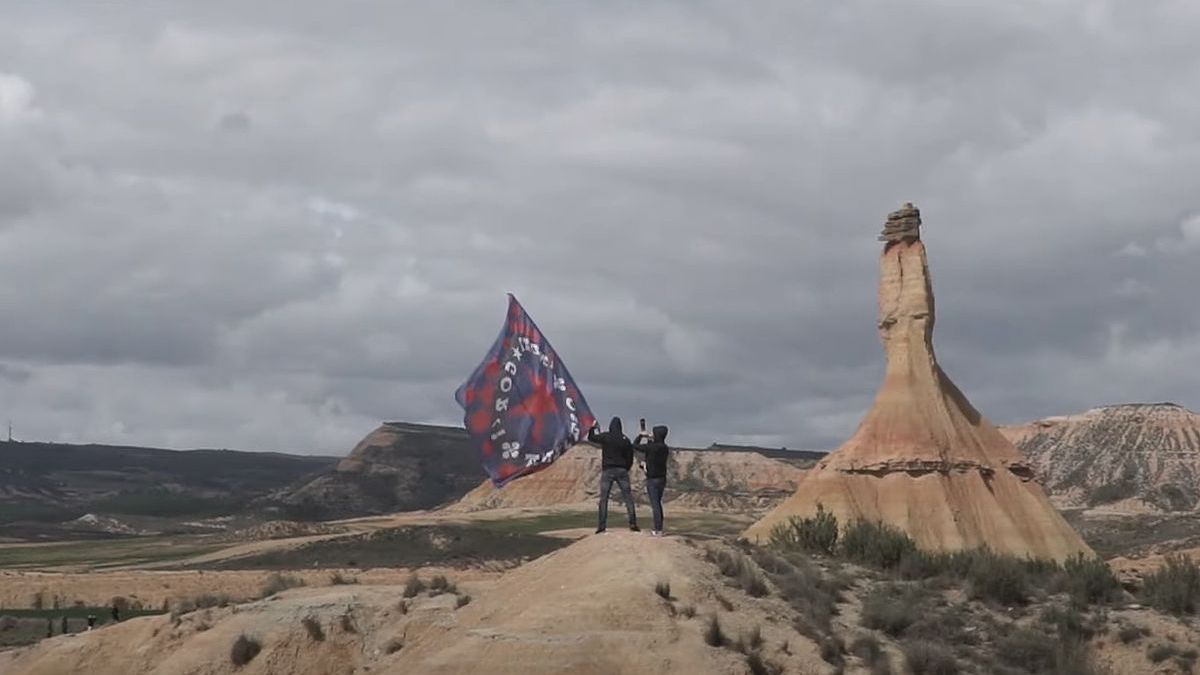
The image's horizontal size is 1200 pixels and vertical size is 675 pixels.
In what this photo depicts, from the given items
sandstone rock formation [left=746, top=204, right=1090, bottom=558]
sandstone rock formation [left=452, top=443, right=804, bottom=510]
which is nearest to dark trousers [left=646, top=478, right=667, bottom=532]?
sandstone rock formation [left=746, top=204, right=1090, bottom=558]

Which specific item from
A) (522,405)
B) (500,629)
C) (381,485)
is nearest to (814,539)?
(522,405)

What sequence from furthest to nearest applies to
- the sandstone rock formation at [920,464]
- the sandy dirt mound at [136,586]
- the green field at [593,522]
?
the green field at [593,522], the sandy dirt mound at [136,586], the sandstone rock formation at [920,464]

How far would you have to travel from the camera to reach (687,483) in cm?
15912

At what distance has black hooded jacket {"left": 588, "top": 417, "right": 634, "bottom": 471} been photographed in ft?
69.3

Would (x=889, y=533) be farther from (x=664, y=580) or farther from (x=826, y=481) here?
(x=826, y=481)

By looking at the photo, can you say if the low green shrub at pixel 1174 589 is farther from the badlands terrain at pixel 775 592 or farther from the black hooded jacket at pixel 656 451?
the black hooded jacket at pixel 656 451

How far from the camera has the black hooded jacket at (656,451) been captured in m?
21.2

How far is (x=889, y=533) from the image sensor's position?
88.2ft

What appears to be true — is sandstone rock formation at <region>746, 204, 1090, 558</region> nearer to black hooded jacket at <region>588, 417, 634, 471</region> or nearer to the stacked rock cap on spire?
the stacked rock cap on spire

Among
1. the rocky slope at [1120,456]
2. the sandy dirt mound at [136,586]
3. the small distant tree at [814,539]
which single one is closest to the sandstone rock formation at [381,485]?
the rocky slope at [1120,456]

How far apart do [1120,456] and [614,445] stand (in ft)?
360

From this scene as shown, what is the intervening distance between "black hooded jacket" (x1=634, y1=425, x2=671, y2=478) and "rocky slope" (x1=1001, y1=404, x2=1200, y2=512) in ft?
300

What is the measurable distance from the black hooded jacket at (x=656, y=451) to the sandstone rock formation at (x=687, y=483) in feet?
374

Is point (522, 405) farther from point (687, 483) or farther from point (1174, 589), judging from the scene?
point (687, 483)
